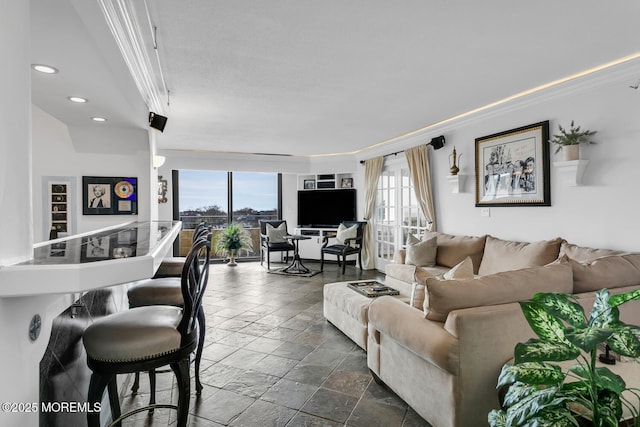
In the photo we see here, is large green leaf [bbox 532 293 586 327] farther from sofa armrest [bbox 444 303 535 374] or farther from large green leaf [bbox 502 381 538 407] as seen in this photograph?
sofa armrest [bbox 444 303 535 374]

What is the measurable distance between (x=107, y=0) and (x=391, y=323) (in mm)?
2438

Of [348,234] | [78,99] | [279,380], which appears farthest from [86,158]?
[348,234]

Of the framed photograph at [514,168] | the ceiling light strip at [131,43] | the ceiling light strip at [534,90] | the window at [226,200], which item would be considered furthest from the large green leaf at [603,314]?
the window at [226,200]

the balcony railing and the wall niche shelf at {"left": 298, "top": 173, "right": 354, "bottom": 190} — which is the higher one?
the wall niche shelf at {"left": 298, "top": 173, "right": 354, "bottom": 190}

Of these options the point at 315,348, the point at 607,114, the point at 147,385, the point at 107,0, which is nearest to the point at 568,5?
the point at 607,114

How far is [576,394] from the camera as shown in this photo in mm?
1005

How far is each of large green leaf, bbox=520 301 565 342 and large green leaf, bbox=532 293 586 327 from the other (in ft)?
0.05

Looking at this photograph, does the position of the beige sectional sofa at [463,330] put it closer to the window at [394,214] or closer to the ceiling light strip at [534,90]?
the ceiling light strip at [534,90]

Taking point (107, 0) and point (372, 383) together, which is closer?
point (107, 0)

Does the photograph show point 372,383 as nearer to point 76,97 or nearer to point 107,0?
point 107,0

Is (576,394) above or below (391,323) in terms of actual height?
→ above

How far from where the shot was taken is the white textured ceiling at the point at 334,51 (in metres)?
2.06

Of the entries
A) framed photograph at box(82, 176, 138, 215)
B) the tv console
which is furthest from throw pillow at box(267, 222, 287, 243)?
framed photograph at box(82, 176, 138, 215)

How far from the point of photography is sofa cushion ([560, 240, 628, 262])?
119 inches
